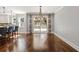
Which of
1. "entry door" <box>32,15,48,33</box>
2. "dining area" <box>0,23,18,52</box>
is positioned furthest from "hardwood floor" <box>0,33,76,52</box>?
"entry door" <box>32,15,48,33</box>

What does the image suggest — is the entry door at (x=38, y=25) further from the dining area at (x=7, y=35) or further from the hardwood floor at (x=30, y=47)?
the dining area at (x=7, y=35)

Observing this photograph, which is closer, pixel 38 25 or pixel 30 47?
pixel 30 47

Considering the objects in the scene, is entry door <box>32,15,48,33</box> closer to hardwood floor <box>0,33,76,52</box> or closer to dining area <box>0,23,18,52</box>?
hardwood floor <box>0,33,76,52</box>

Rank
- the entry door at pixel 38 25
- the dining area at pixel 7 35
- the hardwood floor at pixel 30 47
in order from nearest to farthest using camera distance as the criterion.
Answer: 1. the hardwood floor at pixel 30 47
2. the dining area at pixel 7 35
3. the entry door at pixel 38 25

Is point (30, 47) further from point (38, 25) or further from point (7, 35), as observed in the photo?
point (7, 35)

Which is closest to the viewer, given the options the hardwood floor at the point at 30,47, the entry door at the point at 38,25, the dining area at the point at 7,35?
the hardwood floor at the point at 30,47

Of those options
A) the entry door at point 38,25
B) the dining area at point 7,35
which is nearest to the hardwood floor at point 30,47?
the dining area at point 7,35

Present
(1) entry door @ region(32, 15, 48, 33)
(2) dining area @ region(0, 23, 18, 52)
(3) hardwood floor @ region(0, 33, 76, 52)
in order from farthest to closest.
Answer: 1. (1) entry door @ region(32, 15, 48, 33)
2. (2) dining area @ region(0, 23, 18, 52)
3. (3) hardwood floor @ region(0, 33, 76, 52)

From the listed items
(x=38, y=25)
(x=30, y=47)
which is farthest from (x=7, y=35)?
(x=30, y=47)

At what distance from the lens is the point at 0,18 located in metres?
4.12

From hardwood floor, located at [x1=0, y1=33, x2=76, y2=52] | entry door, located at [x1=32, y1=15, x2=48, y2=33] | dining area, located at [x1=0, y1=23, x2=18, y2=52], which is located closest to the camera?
hardwood floor, located at [x1=0, y1=33, x2=76, y2=52]

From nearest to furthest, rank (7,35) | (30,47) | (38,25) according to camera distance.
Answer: (30,47)
(38,25)
(7,35)
